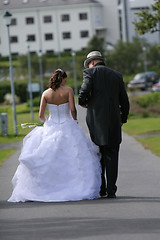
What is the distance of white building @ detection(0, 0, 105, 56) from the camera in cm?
8706

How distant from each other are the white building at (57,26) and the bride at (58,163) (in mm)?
78636

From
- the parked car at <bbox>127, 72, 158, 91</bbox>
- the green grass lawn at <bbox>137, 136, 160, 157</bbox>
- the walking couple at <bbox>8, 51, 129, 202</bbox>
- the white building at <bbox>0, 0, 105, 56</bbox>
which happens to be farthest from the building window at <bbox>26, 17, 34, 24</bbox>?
the walking couple at <bbox>8, 51, 129, 202</bbox>

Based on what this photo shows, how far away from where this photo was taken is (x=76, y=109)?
863 cm

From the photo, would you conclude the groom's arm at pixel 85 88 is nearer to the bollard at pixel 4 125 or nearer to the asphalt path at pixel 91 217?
the asphalt path at pixel 91 217

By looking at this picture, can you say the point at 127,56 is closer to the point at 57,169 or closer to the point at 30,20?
the point at 30,20

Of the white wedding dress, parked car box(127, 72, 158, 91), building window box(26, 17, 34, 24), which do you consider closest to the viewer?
the white wedding dress

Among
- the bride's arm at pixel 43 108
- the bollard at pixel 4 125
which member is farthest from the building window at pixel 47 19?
the bride's arm at pixel 43 108

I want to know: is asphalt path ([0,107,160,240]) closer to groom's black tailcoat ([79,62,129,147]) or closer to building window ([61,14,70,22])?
groom's black tailcoat ([79,62,129,147])

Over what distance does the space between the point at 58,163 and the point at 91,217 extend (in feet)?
4.83

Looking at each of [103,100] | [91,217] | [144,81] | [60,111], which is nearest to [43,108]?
[60,111]

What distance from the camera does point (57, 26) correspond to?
9112 centimetres

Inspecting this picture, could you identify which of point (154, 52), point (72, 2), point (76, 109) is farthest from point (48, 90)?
point (72, 2)

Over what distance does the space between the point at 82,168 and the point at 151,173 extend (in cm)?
297

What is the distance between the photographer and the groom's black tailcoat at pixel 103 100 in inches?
314
